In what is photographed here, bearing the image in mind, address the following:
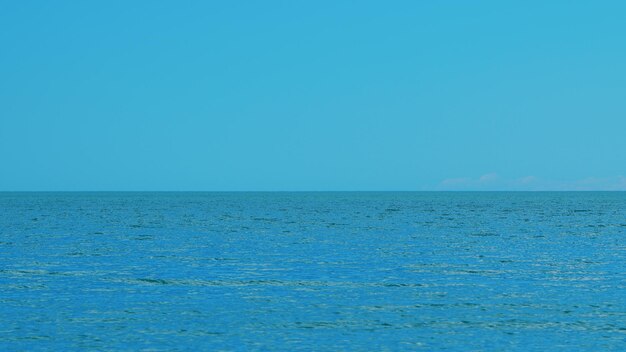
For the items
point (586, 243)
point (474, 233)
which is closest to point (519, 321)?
point (586, 243)

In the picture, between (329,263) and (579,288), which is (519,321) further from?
(329,263)

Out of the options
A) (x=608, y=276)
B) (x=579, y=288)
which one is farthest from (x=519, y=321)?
(x=608, y=276)

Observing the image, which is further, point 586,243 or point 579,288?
point 586,243

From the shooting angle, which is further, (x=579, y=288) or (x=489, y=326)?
Answer: (x=579, y=288)

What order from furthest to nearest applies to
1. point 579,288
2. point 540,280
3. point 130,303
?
point 540,280 < point 579,288 < point 130,303

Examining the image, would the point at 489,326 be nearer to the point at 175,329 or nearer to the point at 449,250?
the point at 175,329

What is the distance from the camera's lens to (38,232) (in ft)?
283

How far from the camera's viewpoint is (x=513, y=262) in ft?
176

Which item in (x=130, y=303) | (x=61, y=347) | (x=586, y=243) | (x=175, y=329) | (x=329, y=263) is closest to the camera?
(x=61, y=347)

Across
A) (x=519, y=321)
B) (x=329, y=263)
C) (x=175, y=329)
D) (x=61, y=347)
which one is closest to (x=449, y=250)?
(x=329, y=263)

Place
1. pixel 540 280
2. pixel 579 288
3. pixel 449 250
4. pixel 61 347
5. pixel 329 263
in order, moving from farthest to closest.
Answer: pixel 449 250
pixel 329 263
pixel 540 280
pixel 579 288
pixel 61 347

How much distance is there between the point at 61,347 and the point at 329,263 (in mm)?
27370

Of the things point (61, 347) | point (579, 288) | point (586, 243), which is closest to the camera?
point (61, 347)

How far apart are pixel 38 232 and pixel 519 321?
67809 millimetres
